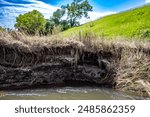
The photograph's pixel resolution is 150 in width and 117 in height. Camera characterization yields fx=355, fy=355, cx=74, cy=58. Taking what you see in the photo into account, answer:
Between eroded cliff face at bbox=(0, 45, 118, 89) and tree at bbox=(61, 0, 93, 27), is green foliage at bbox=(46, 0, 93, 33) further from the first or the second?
eroded cliff face at bbox=(0, 45, 118, 89)

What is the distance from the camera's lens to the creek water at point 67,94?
9716mm

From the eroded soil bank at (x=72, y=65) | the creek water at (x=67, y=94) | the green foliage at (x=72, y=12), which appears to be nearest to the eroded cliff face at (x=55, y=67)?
the eroded soil bank at (x=72, y=65)

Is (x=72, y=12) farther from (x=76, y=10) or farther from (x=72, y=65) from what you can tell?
(x=72, y=65)

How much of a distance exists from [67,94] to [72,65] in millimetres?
1637

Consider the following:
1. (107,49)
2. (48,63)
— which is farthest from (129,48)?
(48,63)

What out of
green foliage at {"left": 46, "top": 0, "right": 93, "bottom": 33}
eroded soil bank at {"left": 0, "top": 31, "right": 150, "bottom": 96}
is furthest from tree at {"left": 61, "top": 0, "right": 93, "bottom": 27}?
eroded soil bank at {"left": 0, "top": 31, "right": 150, "bottom": 96}

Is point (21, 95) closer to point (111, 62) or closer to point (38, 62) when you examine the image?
point (38, 62)


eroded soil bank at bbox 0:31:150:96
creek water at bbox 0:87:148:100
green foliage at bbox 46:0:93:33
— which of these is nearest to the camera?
creek water at bbox 0:87:148:100

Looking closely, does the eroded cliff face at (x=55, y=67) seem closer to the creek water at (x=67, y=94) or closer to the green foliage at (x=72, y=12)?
the creek water at (x=67, y=94)

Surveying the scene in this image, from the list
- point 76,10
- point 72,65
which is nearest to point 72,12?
point 76,10

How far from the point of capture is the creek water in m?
9.72

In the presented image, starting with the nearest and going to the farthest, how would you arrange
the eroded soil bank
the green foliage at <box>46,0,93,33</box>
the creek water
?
the creek water, the eroded soil bank, the green foliage at <box>46,0,93,33</box>

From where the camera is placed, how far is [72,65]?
11570mm

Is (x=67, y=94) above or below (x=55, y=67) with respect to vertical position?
below
